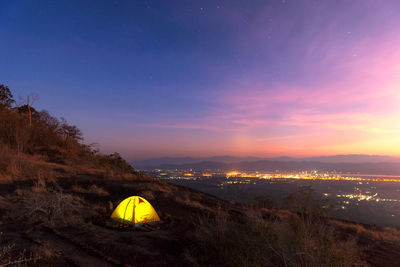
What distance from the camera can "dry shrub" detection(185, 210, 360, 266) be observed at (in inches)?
165

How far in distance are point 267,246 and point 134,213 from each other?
17.3 feet

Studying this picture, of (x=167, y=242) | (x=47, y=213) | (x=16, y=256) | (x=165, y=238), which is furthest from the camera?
(x=47, y=213)

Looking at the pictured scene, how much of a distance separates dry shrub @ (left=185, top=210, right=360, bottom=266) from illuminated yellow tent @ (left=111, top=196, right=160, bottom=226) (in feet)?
8.27

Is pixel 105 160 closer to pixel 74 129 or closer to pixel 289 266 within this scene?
pixel 74 129

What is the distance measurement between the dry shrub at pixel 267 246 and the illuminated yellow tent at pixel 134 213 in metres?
2.52

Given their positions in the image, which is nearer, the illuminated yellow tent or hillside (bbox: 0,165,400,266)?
hillside (bbox: 0,165,400,266)

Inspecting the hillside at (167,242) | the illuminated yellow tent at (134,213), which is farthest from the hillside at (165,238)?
the illuminated yellow tent at (134,213)

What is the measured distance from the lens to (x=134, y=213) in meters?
8.54

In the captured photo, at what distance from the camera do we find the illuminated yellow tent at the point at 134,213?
852cm

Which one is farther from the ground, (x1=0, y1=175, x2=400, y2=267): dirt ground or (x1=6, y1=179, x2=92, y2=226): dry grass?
(x1=6, y1=179, x2=92, y2=226): dry grass

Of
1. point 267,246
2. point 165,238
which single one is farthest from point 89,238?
point 267,246

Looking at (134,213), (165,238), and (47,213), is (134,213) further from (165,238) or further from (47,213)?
(47,213)

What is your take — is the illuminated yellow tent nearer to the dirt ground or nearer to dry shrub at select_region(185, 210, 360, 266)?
the dirt ground

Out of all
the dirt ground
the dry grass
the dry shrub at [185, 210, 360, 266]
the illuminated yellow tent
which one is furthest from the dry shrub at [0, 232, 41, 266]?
the dry shrub at [185, 210, 360, 266]
